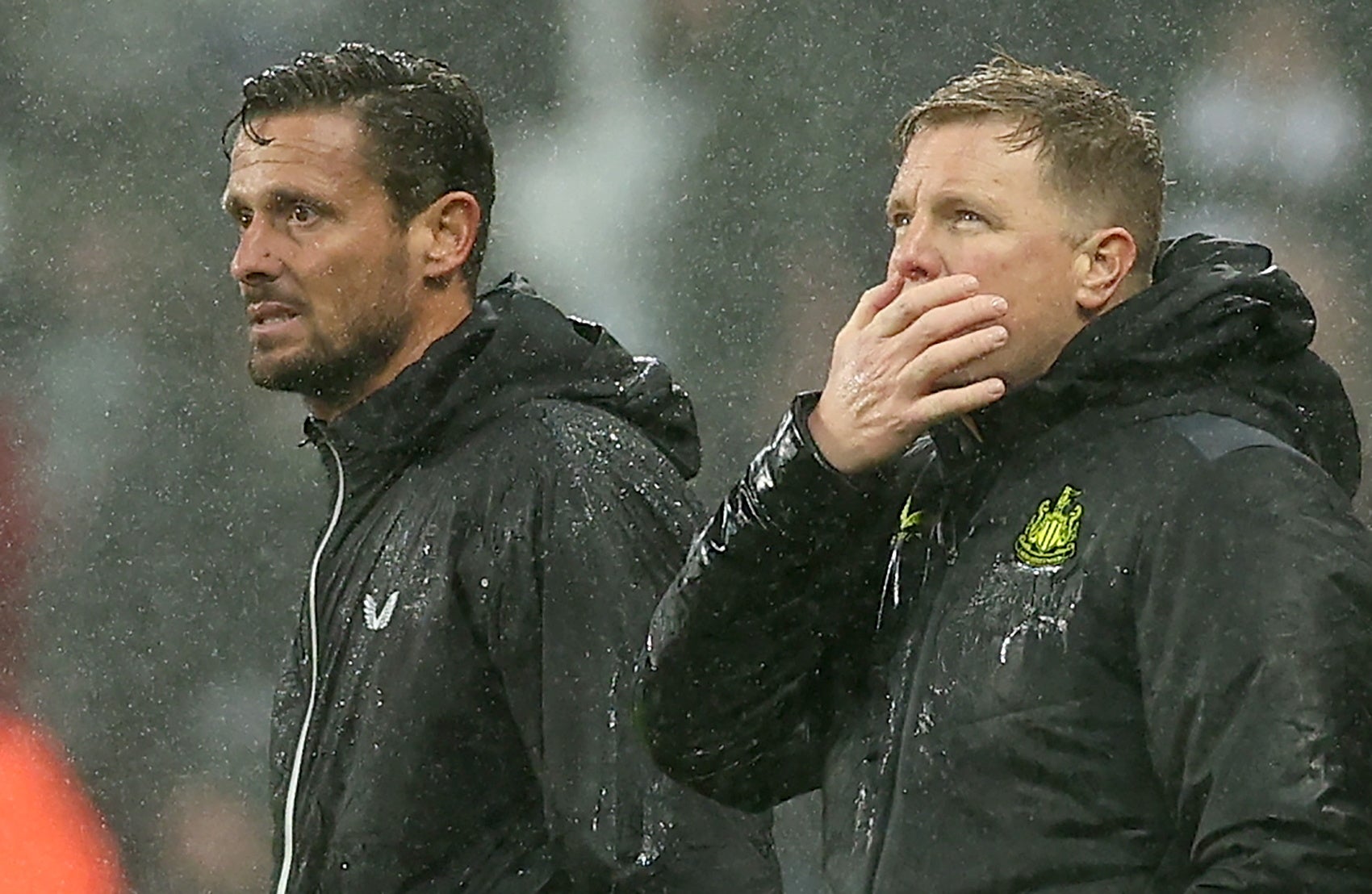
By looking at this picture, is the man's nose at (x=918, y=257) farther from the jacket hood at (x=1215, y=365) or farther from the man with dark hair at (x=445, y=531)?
the man with dark hair at (x=445, y=531)

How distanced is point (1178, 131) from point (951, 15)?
21.1 inches

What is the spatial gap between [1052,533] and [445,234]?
3.58 ft

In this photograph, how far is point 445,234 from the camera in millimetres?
2633

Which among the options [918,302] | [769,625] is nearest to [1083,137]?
[918,302]

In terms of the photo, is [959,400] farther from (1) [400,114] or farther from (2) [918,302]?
(1) [400,114]

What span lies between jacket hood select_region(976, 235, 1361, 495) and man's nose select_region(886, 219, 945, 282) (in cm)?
13

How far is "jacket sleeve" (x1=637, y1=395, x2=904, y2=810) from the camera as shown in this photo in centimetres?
181

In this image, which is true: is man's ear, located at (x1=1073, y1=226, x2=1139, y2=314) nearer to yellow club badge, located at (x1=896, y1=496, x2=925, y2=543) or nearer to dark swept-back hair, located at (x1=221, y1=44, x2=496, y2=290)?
yellow club badge, located at (x1=896, y1=496, x2=925, y2=543)

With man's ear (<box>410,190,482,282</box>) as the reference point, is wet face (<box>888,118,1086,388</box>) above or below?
below

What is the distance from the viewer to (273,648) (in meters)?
4.67

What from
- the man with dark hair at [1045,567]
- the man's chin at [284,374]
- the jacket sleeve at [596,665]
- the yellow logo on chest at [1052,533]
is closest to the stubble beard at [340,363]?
the man's chin at [284,374]

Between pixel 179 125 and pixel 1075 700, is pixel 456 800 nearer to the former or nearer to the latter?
pixel 1075 700

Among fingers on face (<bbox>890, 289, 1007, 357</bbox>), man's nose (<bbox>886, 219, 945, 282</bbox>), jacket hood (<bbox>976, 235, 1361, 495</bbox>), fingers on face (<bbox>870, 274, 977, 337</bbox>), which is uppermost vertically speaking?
man's nose (<bbox>886, 219, 945, 282</bbox>)

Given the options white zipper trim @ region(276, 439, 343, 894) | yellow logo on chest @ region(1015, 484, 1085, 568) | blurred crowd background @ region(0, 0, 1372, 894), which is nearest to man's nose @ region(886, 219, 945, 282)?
yellow logo on chest @ region(1015, 484, 1085, 568)
